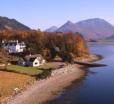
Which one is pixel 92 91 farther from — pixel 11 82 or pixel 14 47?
pixel 14 47

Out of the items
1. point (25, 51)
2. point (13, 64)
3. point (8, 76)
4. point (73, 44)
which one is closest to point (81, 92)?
point (8, 76)

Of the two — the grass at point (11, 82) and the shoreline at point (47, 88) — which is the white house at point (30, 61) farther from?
the grass at point (11, 82)

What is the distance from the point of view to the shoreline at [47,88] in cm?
4959

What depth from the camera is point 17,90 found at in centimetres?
5447

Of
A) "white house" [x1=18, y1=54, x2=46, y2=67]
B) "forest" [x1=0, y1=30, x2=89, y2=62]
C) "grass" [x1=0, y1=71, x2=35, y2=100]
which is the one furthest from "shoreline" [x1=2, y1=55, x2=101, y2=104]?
"forest" [x1=0, y1=30, x2=89, y2=62]

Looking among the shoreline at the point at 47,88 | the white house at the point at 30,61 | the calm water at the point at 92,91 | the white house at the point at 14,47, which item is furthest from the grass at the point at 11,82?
the white house at the point at 14,47

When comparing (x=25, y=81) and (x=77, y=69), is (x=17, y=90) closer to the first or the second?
(x=25, y=81)


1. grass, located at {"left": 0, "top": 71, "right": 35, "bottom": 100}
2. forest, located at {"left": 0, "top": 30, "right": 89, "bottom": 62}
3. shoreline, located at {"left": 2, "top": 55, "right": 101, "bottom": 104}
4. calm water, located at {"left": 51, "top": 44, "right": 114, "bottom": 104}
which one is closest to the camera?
shoreline, located at {"left": 2, "top": 55, "right": 101, "bottom": 104}

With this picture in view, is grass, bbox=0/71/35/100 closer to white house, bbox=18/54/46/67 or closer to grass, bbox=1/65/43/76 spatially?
grass, bbox=1/65/43/76

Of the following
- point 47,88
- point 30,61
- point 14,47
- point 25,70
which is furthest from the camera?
point 14,47

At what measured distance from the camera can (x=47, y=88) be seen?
59.1m

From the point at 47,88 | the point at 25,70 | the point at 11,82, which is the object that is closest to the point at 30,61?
the point at 25,70

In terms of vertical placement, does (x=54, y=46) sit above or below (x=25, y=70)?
above

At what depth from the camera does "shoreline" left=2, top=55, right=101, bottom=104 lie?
49.6 meters
